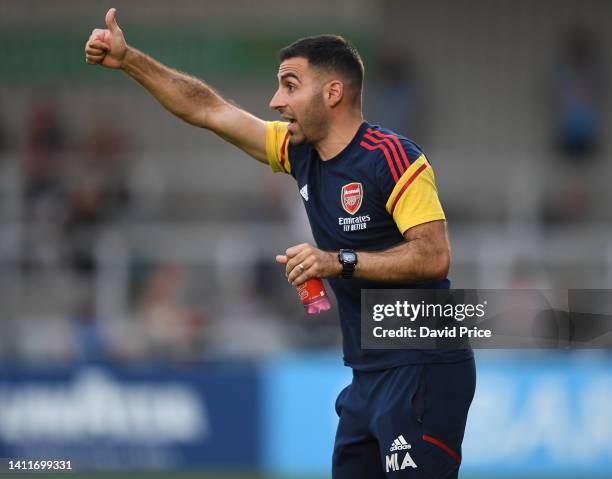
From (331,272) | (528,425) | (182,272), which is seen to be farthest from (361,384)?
(182,272)

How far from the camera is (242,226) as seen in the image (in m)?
15.0

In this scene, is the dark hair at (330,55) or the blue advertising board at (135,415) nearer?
the dark hair at (330,55)

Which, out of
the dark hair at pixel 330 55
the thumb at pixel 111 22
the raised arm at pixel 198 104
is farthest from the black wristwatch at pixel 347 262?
the thumb at pixel 111 22

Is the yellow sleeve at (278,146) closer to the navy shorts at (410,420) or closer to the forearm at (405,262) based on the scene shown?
the forearm at (405,262)

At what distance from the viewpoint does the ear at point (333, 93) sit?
20.3ft

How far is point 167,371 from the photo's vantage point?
41.7ft

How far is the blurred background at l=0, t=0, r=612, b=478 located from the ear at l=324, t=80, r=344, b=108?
6.53 meters

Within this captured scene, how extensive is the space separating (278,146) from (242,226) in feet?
27.4

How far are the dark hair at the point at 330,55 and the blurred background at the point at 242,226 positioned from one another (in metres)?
6.54

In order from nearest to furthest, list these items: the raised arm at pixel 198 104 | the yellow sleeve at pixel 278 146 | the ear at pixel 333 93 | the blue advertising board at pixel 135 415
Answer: the ear at pixel 333 93
the yellow sleeve at pixel 278 146
the raised arm at pixel 198 104
the blue advertising board at pixel 135 415

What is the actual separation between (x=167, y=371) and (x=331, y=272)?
24.1ft

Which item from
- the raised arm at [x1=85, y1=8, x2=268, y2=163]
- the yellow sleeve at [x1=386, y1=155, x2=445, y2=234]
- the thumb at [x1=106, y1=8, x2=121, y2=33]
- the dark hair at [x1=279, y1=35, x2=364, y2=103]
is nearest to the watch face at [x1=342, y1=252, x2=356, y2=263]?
the yellow sleeve at [x1=386, y1=155, x2=445, y2=234]

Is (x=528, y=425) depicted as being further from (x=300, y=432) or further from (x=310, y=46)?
(x=310, y=46)

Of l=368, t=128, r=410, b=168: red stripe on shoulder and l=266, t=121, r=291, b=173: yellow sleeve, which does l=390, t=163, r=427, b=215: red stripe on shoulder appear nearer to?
l=368, t=128, r=410, b=168: red stripe on shoulder
